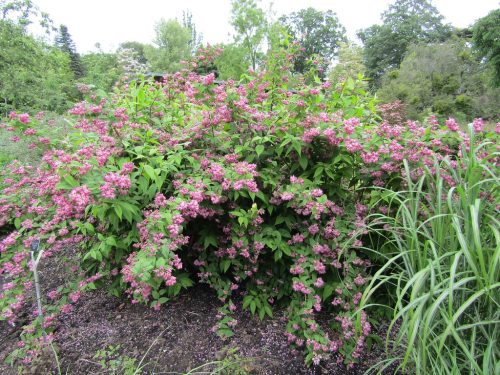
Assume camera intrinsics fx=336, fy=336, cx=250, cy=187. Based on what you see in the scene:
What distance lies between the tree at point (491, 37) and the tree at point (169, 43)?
21839 millimetres

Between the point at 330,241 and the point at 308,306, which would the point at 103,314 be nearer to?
the point at 308,306

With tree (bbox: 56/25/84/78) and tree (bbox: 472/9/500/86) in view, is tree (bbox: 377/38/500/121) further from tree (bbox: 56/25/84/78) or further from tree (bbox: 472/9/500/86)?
tree (bbox: 56/25/84/78)

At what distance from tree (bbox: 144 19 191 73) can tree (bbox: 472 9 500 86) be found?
860 inches

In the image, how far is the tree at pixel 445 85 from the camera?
15.4 meters

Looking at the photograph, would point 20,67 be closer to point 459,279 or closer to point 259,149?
point 259,149

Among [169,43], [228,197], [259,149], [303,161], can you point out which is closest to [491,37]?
[303,161]

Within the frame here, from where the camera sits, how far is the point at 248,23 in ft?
51.4

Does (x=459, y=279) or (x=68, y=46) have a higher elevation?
(x=68, y=46)

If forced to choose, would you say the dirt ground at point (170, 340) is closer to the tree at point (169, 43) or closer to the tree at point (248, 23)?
the tree at point (248, 23)

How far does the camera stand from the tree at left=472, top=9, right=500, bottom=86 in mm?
16109

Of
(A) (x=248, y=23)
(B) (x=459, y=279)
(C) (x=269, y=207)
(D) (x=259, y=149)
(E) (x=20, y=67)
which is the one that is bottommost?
(B) (x=459, y=279)

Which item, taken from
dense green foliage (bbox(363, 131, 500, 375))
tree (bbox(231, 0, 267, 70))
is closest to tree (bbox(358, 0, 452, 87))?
tree (bbox(231, 0, 267, 70))

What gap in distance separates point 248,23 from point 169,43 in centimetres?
1903

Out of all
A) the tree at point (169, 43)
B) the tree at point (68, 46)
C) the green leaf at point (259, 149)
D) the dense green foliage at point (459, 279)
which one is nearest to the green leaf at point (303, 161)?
the green leaf at point (259, 149)
